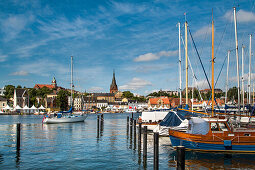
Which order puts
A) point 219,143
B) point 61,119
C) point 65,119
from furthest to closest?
point 65,119 < point 61,119 < point 219,143

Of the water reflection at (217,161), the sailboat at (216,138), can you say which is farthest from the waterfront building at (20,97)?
the sailboat at (216,138)

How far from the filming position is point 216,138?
72.9ft

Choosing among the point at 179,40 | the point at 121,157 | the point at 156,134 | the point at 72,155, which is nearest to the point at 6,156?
the point at 72,155

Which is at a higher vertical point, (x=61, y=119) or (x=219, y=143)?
(x=219, y=143)

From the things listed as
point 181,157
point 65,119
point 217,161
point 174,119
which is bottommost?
point 65,119

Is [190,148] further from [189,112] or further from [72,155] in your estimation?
[72,155]

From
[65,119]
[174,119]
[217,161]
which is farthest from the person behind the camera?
[65,119]

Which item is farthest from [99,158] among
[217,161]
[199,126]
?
[217,161]

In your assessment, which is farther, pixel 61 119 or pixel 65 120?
pixel 65 120

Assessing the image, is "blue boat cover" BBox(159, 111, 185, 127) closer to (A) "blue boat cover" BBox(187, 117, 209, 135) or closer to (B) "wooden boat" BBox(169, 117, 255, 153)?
(B) "wooden boat" BBox(169, 117, 255, 153)

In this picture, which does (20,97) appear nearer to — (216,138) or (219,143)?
(216,138)

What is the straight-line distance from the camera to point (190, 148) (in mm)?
23062

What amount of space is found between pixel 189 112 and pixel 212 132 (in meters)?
Result: 7.06

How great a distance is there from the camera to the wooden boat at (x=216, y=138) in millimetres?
21781
